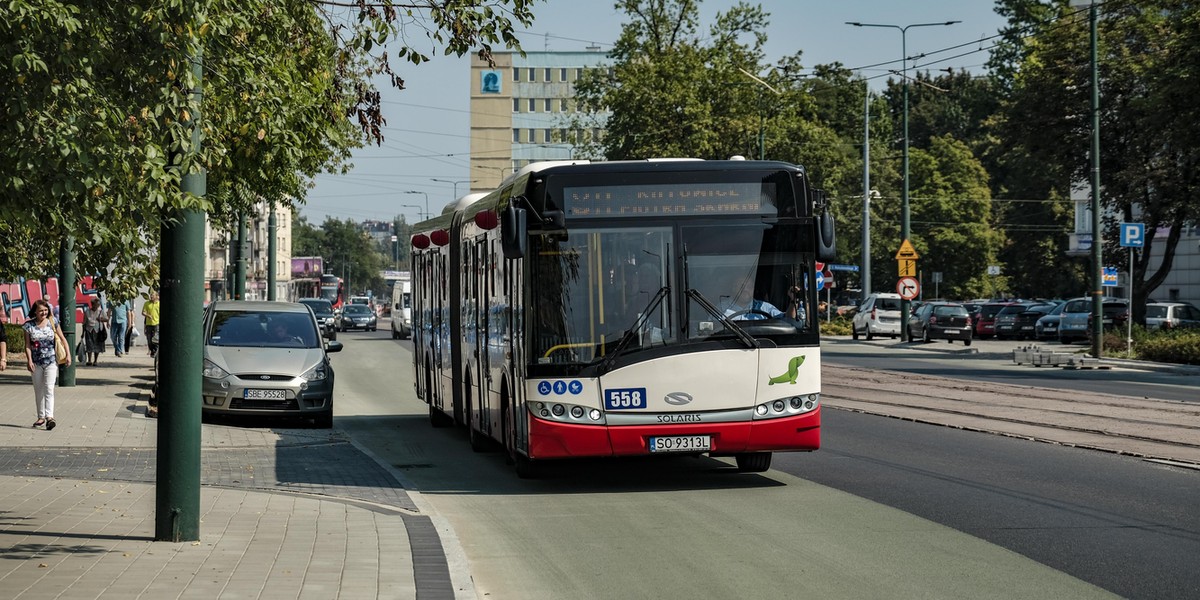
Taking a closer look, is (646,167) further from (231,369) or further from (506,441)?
(231,369)

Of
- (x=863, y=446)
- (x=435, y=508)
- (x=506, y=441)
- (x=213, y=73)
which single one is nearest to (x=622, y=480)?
(x=506, y=441)

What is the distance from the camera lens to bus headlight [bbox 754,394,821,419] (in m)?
12.9

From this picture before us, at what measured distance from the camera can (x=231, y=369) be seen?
20.3 metres

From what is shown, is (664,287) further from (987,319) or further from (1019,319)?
(987,319)

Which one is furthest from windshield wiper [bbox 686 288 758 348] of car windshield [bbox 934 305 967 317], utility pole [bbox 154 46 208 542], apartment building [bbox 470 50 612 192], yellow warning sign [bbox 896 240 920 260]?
apartment building [bbox 470 50 612 192]

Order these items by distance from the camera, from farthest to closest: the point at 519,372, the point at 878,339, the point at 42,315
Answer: the point at 878,339 → the point at 42,315 → the point at 519,372

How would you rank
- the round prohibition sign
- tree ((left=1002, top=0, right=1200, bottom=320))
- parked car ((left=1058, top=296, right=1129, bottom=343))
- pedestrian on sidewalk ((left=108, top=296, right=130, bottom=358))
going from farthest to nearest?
the round prohibition sign, parked car ((left=1058, top=296, right=1129, bottom=343)), pedestrian on sidewalk ((left=108, top=296, right=130, bottom=358)), tree ((left=1002, top=0, right=1200, bottom=320))

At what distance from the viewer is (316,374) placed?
67.8 feet

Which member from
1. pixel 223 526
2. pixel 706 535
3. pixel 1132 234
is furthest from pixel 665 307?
pixel 1132 234

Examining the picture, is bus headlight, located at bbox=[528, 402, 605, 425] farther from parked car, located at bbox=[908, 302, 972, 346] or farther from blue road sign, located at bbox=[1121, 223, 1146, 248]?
parked car, located at bbox=[908, 302, 972, 346]

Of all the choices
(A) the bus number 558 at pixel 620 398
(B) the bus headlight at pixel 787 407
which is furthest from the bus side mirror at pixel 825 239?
(A) the bus number 558 at pixel 620 398

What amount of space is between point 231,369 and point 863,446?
8.37 meters

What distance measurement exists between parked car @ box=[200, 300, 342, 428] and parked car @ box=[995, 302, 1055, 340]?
44416mm

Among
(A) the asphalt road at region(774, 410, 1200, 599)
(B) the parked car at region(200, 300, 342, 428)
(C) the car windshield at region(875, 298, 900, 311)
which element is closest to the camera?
(A) the asphalt road at region(774, 410, 1200, 599)
